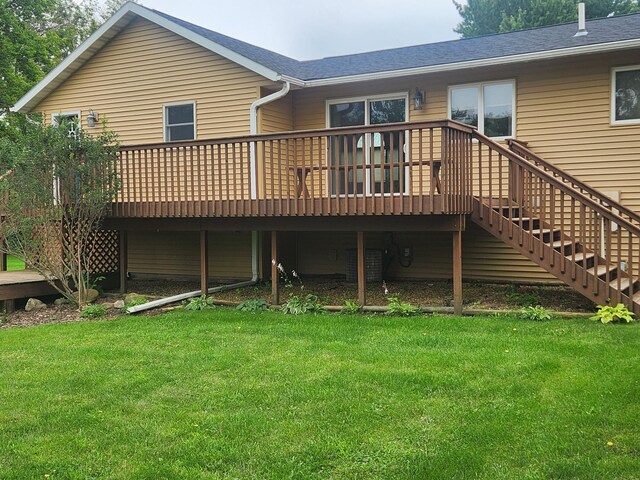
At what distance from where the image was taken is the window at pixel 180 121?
11.8 meters

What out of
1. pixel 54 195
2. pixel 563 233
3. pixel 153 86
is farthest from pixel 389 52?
pixel 54 195

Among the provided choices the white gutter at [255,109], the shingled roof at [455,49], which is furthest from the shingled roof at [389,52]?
the white gutter at [255,109]

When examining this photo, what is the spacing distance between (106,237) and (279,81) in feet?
13.6

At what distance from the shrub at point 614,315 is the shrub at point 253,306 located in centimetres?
425

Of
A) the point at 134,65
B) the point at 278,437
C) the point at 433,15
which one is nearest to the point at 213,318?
the point at 278,437

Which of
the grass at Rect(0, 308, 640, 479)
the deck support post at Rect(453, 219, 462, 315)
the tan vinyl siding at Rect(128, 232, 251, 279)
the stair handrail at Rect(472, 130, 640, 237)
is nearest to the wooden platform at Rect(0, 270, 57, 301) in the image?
the grass at Rect(0, 308, 640, 479)

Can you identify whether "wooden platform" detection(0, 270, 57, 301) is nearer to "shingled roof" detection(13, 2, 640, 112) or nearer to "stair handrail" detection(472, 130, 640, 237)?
"shingled roof" detection(13, 2, 640, 112)

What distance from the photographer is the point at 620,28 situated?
32.9ft

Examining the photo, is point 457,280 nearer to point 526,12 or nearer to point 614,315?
point 614,315

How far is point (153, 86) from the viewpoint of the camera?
12.1 metres

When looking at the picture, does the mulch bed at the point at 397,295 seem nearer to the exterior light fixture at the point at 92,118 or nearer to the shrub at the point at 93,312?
the shrub at the point at 93,312

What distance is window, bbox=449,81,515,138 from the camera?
1009 centimetres

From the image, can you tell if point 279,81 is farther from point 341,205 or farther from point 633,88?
point 633,88

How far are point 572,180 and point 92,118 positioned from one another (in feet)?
29.9
